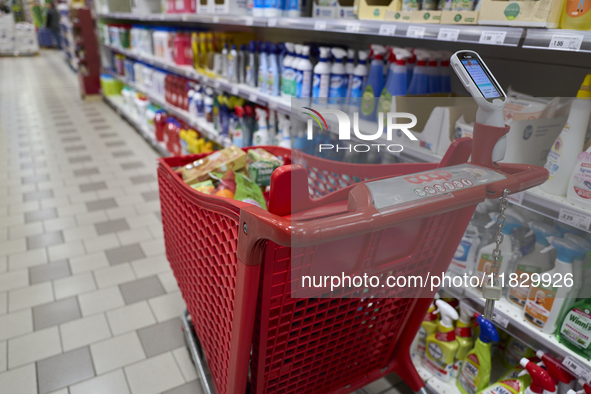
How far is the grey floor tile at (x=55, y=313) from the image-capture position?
2.00 metres

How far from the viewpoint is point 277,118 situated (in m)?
2.72

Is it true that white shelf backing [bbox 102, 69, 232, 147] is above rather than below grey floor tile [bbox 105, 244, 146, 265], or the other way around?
above

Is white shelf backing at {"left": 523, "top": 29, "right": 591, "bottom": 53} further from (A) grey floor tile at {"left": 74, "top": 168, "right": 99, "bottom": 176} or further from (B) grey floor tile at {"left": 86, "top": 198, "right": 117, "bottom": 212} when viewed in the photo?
(A) grey floor tile at {"left": 74, "top": 168, "right": 99, "bottom": 176}

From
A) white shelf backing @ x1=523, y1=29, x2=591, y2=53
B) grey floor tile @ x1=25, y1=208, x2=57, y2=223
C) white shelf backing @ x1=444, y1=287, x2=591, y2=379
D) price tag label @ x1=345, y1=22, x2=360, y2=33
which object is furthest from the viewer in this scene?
grey floor tile @ x1=25, y1=208, x2=57, y2=223

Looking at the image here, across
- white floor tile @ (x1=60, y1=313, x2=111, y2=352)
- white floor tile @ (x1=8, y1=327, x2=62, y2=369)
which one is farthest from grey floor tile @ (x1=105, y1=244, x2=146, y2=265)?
white floor tile @ (x1=8, y1=327, x2=62, y2=369)

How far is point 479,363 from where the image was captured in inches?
60.4

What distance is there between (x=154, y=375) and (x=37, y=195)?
2387 mm

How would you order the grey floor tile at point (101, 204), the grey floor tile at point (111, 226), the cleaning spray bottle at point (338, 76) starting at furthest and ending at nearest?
1. the grey floor tile at point (101, 204)
2. the grey floor tile at point (111, 226)
3. the cleaning spray bottle at point (338, 76)

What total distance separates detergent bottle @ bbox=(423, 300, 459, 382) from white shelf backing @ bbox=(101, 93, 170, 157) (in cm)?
334

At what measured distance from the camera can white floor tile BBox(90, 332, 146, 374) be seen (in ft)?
5.85

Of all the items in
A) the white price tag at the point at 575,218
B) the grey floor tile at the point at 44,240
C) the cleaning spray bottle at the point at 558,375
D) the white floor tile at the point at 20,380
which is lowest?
the white floor tile at the point at 20,380

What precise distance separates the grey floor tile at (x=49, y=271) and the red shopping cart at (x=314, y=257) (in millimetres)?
1338

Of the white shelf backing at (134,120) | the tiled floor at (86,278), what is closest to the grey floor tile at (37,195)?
the tiled floor at (86,278)

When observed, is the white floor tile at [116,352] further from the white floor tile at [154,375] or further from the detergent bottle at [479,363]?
the detergent bottle at [479,363]
